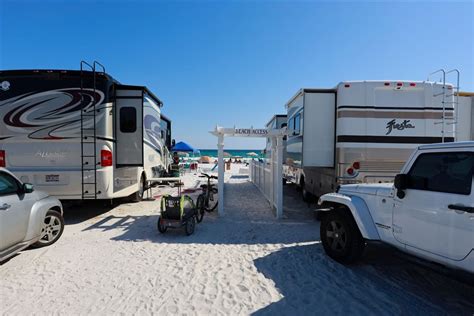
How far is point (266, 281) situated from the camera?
11.1 ft

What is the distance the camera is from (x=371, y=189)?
12.2 feet

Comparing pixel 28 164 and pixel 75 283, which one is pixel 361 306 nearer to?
pixel 75 283

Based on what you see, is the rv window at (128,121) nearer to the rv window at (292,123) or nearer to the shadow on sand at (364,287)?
the rv window at (292,123)

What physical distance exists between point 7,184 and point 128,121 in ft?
10.4

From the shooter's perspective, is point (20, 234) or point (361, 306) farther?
point (20, 234)

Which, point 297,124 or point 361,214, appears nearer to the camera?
point 361,214

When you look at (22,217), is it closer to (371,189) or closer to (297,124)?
(371,189)

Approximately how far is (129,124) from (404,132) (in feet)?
21.1

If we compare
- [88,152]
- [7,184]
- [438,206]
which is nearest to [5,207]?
[7,184]

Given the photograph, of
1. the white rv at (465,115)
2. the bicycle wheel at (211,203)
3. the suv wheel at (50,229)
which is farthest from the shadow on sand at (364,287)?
the white rv at (465,115)

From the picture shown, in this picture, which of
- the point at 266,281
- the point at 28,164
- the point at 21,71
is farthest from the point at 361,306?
the point at 21,71

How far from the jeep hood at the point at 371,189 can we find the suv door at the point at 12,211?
4804 millimetres

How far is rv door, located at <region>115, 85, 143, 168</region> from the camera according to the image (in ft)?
21.7

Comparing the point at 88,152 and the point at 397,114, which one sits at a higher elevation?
the point at 397,114
